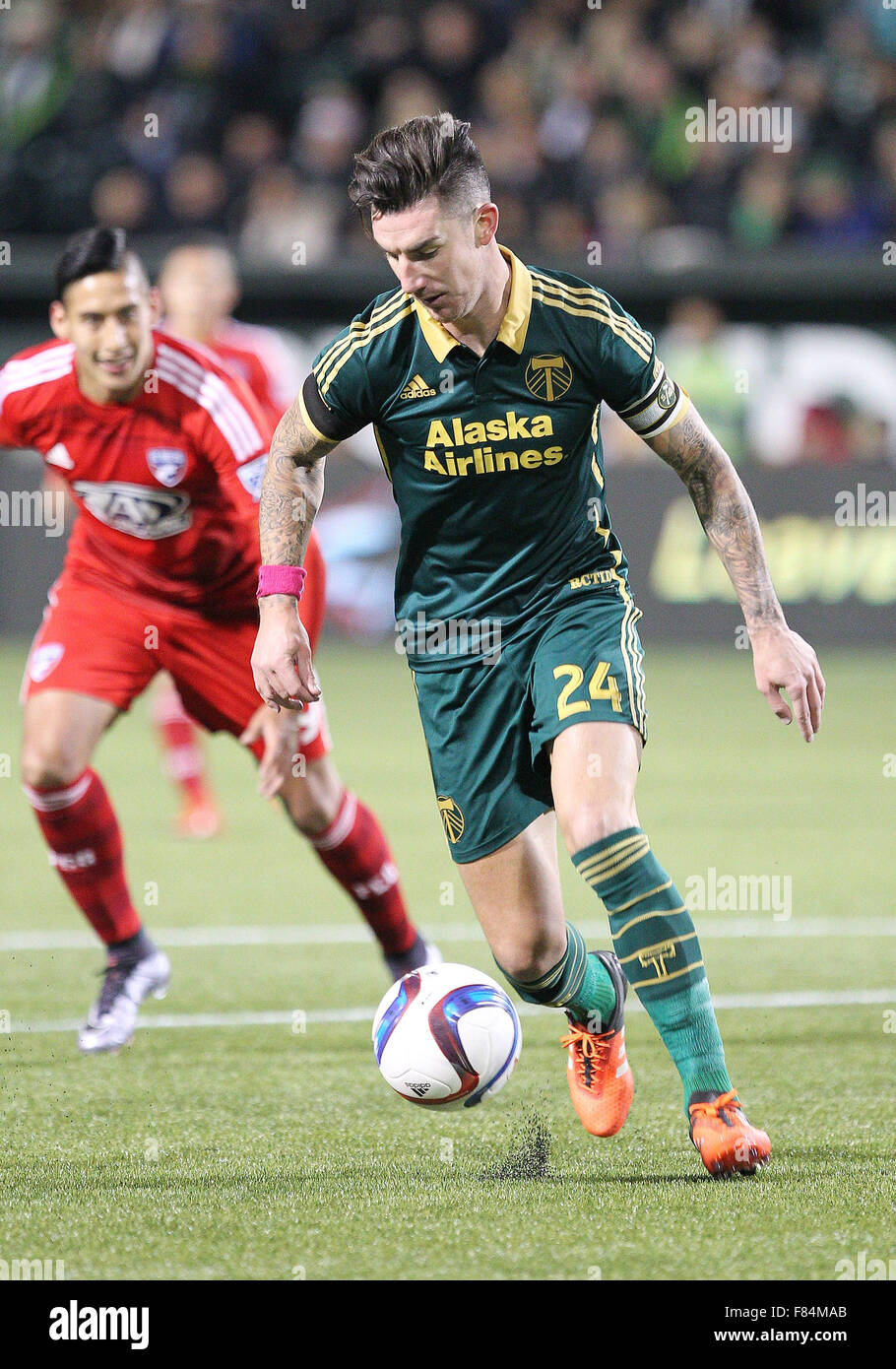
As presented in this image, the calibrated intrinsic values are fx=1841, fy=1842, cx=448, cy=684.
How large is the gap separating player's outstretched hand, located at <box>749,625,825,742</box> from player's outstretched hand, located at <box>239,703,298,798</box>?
1.60 meters

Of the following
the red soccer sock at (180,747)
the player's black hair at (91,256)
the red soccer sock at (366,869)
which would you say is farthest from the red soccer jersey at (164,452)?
the red soccer sock at (180,747)

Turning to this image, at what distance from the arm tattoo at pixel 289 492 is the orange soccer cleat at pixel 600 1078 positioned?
53.5 inches

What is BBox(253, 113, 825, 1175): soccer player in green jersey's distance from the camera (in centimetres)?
382

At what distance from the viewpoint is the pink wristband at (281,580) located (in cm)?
404

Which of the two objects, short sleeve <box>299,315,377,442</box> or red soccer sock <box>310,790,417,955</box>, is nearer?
short sleeve <box>299,315,377,442</box>

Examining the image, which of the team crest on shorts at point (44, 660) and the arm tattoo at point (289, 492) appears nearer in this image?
the arm tattoo at point (289, 492)

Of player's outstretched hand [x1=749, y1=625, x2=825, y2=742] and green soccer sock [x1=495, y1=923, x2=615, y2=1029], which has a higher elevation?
player's outstretched hand [x1=749, y1=625, x2=825, y2=742]

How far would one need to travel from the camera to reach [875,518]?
49.5 feet

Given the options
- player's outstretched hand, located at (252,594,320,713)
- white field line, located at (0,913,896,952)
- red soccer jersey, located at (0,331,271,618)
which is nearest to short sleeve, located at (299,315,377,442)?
player's outstretched hand, located at (252,594,320,713)

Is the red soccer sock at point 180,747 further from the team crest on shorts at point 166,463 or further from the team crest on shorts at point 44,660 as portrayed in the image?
the team crest on shorts at point 166,463

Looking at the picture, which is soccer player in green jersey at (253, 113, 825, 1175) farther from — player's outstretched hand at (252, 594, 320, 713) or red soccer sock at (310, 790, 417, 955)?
red soccer sock at (310, 790, 417, 955)

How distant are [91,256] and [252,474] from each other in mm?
764

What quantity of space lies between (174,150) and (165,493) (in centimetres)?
1281

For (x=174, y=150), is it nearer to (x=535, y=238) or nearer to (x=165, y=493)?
(x=535, y=238)
